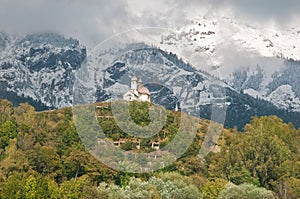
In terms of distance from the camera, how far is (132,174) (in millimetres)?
36781

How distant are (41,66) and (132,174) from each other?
448 ft

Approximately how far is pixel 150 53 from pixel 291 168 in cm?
1821

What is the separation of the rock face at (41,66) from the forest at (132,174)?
336 ft

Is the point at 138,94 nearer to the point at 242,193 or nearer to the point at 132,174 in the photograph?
the point at 132,174

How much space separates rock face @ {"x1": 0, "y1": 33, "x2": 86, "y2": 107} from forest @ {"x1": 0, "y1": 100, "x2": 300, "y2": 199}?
102331 mm

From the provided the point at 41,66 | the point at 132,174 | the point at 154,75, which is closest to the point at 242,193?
the point at 132,174

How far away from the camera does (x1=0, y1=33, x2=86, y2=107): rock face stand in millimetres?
152250

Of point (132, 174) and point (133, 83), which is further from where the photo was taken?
point (133, 83)

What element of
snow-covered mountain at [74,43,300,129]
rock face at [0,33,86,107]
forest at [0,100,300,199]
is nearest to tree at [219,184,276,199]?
forest at [0,100,300,199]

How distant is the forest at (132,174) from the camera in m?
31.2

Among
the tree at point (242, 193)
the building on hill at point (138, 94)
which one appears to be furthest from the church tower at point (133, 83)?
the tree at point (242, 193)

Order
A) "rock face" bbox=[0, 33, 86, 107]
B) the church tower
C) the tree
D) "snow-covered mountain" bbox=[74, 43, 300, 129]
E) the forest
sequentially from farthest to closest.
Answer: "rock face" bbox=[0, 33, 86, 107] < the church tower < the tree < the forest < "snow-covered mountain" bbox=[74, 43, 300, 129]

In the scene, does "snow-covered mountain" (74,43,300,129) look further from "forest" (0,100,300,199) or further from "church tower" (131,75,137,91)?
"forest" (0,100,300,199)

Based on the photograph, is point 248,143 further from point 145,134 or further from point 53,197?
point 53,197
